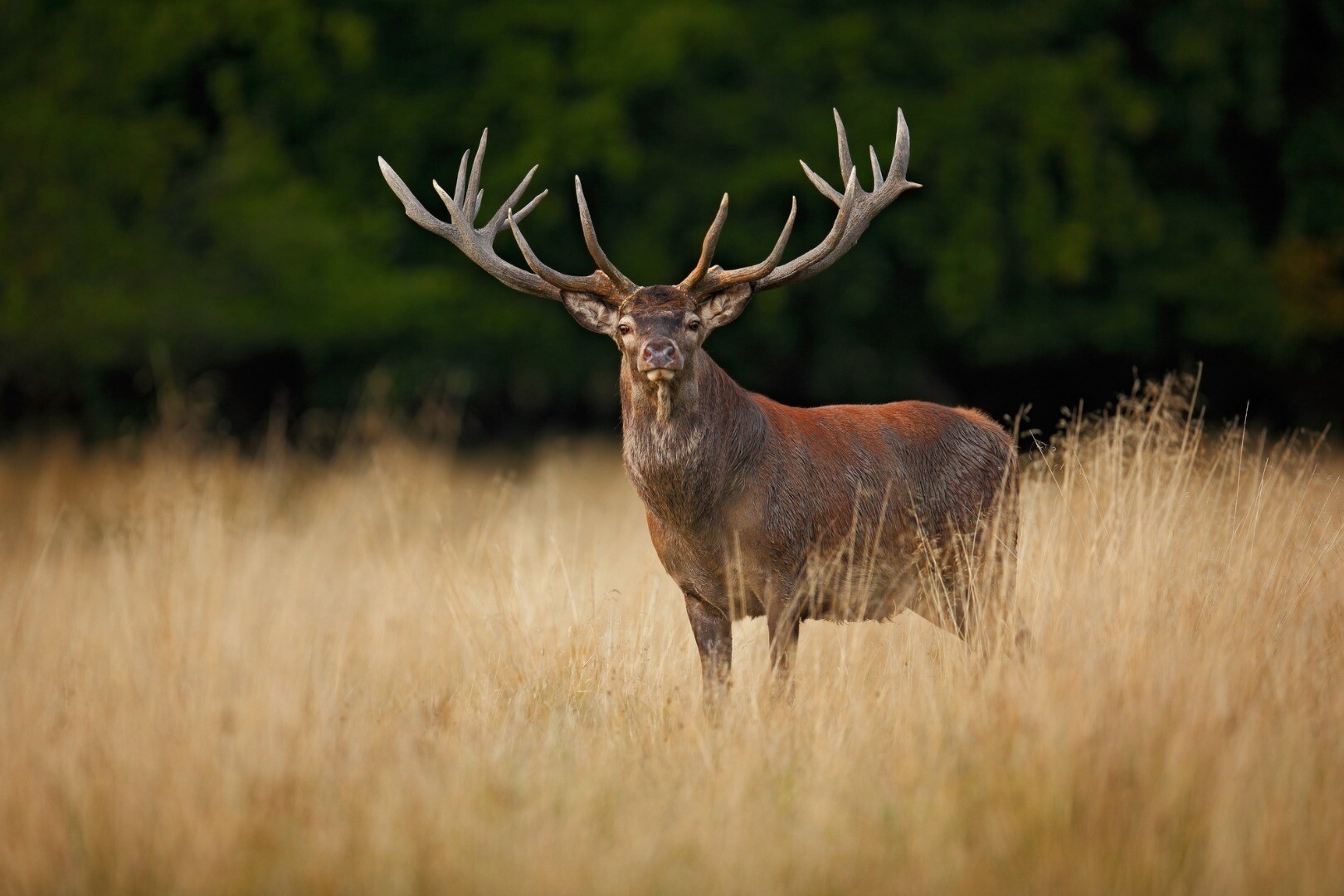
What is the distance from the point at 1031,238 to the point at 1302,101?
372cm

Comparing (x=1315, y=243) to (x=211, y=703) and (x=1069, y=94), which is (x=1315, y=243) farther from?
(x=211, y=703)

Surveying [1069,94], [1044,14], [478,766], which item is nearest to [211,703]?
[478,766]

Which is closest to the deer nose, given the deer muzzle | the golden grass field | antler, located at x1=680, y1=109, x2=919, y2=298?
the deer muzzle

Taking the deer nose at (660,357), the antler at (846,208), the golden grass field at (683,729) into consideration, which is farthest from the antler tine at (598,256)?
the golden grass field at (683,729)

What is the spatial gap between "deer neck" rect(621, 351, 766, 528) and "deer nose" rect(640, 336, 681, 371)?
0.17 m

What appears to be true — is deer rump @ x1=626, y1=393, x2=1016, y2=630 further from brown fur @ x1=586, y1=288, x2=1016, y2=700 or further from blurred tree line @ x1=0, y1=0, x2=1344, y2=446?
blurred tree line @ x1=0, y1=0, x2=1344, y2=446

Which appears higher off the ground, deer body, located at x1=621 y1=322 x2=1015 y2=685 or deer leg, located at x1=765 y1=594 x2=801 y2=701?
deer body, located at x1=621 y1=322 x2=1015 y2=685

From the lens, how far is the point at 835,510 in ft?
16.8

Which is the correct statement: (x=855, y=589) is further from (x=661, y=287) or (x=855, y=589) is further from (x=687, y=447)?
(x=661, y=287)

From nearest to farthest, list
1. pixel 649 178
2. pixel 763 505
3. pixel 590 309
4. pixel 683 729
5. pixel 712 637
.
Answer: pixel 683 729
pixel 763 505
pixel 712 637
pixel 590 309
pixel 649 178

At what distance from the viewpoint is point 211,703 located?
420 centimetres

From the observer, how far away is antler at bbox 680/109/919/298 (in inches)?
200

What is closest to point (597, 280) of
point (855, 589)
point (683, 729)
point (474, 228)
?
point (474, 228)

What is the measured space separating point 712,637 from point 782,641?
13.3 inches
